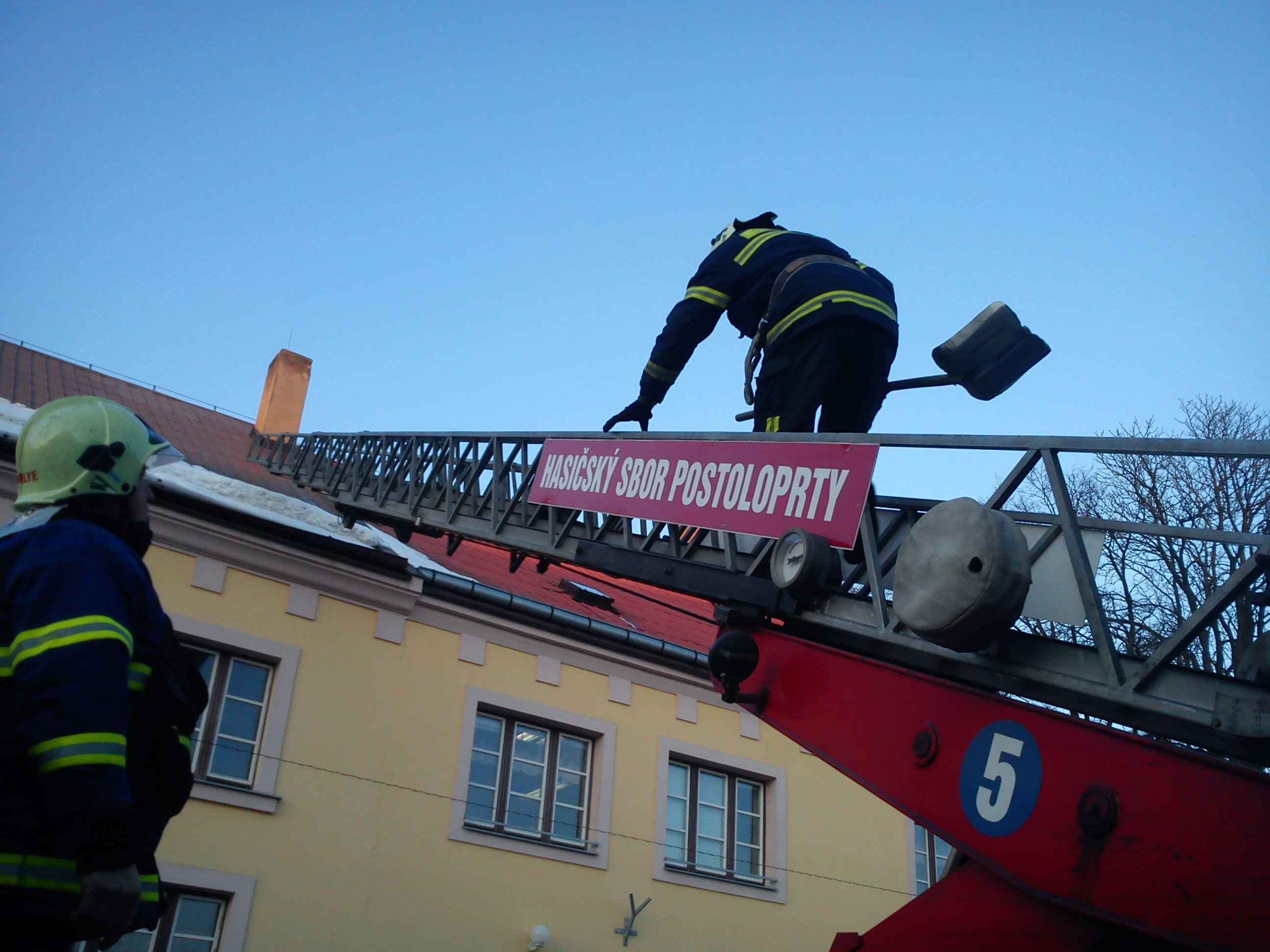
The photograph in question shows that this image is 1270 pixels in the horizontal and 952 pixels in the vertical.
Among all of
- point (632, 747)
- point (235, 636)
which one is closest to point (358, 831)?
point (235, 636)

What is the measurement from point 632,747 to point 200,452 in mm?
6092

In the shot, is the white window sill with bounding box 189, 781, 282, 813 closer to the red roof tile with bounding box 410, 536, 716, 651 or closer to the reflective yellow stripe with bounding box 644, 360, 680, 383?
the red roof tile with bounding box 410, 536, 716, 651

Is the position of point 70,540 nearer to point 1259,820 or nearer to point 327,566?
point 1259,820

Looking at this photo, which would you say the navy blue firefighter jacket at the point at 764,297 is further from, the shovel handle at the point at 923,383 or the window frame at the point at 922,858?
the window frame at the point at 922,858

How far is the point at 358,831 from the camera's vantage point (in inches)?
328

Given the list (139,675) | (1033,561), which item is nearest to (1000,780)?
(1033,561)

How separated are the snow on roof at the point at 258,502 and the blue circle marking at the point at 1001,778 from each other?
6943 mm

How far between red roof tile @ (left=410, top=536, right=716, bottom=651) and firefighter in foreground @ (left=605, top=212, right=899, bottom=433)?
17.8 feet

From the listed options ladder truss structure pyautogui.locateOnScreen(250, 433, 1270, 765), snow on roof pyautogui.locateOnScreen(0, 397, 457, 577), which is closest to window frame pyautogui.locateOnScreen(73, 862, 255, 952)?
snow on roof pyautogui.locateOnScreen(0, 397, 457, 577)

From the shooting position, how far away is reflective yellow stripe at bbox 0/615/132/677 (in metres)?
2.04

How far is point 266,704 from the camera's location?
8430mm

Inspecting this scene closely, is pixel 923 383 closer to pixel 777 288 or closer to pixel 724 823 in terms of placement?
pixel 777 288

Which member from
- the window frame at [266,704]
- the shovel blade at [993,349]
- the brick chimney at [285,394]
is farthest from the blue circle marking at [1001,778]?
the brick chimney at [285,394]

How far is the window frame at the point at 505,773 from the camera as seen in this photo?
29.3 ft
